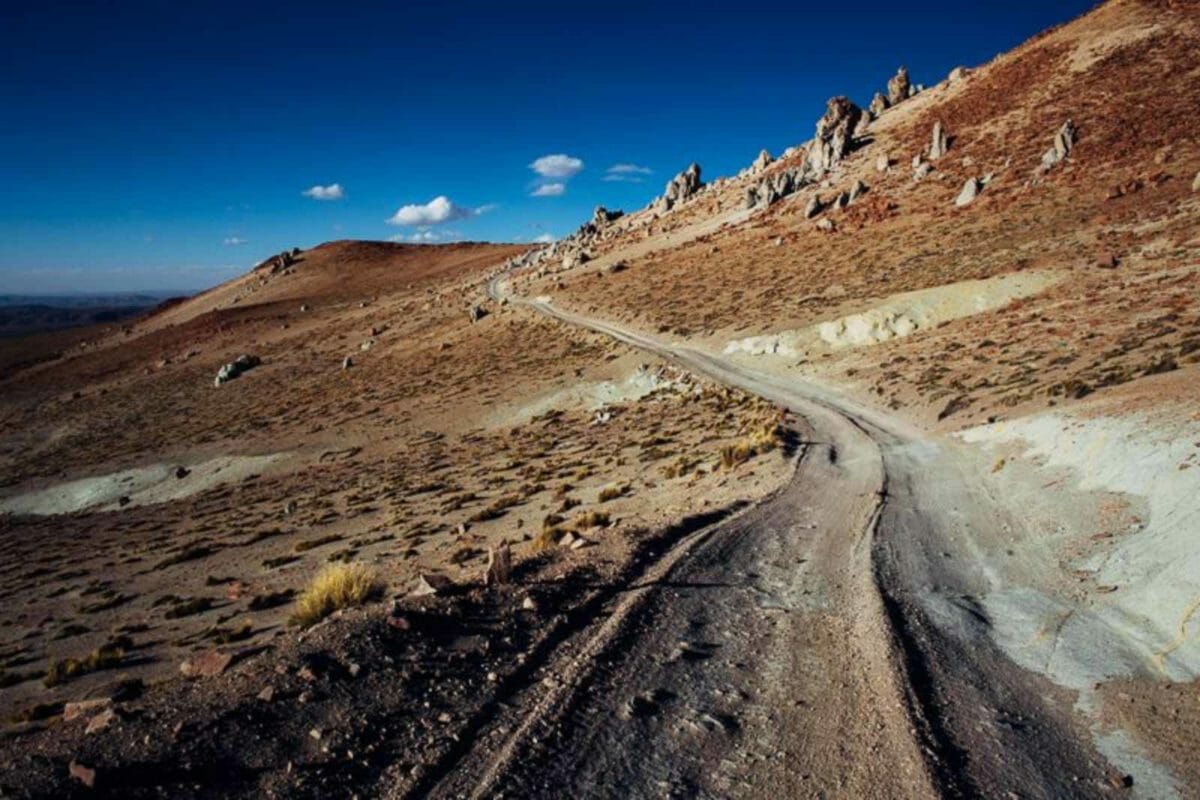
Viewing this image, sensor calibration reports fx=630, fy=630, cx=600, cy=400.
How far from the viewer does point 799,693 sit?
306 inches

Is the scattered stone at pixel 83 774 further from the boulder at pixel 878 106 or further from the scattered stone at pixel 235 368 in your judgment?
the boulder at pixel 878 106

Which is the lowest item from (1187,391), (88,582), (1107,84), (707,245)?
(88,582)

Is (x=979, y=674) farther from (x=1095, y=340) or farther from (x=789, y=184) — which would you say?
(x=789, y=184)

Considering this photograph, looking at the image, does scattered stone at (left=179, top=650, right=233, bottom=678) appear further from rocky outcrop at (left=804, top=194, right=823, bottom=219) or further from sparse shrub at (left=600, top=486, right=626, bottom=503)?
rocky outcrop at (left=804, top=194, right=823, bottom=219)

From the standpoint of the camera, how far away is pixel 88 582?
20.3m

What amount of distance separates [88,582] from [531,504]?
14451 mm

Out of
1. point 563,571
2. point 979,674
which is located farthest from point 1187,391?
point 563,571

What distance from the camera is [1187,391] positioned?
51.1 feet

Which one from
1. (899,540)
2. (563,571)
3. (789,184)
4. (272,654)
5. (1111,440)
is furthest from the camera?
(789,184)

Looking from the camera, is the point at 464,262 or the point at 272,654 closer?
the point at 272,654

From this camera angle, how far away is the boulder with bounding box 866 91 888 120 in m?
92.7

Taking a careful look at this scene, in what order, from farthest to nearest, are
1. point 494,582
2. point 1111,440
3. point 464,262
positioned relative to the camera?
point 464,262
point 1111,440
point 494,582

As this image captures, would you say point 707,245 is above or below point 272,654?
above

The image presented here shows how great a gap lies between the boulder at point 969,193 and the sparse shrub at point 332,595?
201ft
